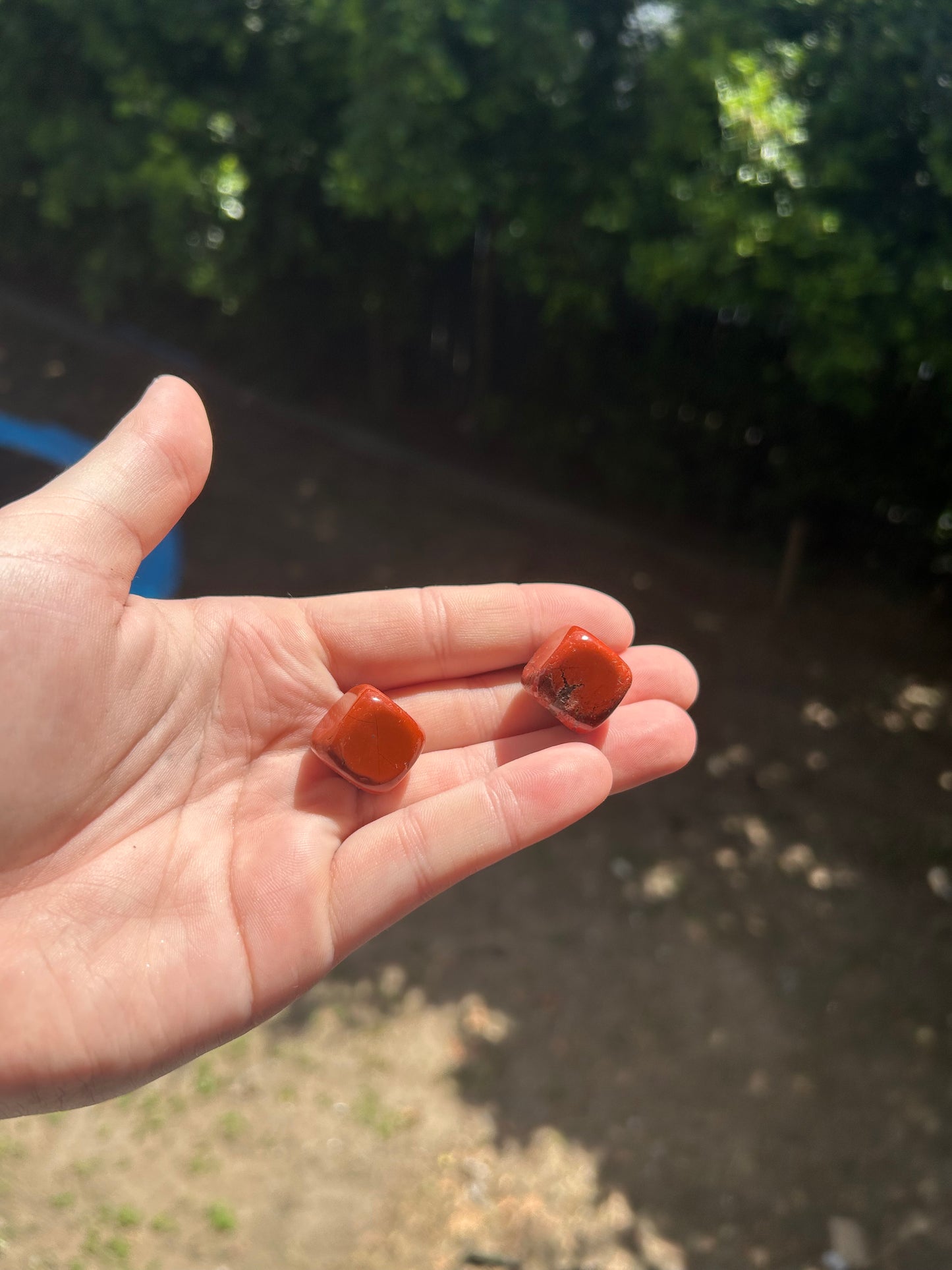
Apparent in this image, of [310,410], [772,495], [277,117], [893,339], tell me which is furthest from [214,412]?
[893,339]

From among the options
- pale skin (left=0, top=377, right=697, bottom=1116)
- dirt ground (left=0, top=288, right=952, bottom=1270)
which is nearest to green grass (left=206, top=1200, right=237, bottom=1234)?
dirt ground (left=0, top=288, right=952, bottom=1270)

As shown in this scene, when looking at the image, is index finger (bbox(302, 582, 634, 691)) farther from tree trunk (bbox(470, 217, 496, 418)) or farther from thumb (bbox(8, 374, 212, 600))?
tree trunk (bbox(470, 217, 496, 418))

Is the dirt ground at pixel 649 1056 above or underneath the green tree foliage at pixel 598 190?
underneath

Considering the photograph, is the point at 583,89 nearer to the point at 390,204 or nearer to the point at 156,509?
the point at 390,204

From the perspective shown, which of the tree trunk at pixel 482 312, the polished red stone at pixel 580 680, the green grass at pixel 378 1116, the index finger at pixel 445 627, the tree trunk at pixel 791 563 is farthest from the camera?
the tree trunk at pixel 482 312

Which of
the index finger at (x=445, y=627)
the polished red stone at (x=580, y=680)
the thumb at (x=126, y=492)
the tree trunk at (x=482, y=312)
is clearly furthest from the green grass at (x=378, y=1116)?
the tree trunk at (x=482, y=312)

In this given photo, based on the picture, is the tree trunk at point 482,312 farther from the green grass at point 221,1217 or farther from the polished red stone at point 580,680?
the green grass at point 221,1217
